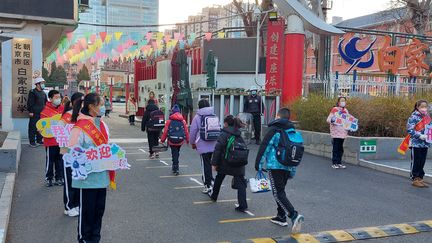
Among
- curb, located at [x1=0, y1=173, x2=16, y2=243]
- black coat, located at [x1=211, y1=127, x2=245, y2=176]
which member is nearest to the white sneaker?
curb, located at [x1=0, y1=173, x2=16, y2=243]

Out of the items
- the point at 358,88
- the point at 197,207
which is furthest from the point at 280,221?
the point at 358,88

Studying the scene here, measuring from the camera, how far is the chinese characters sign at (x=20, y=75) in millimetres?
13737

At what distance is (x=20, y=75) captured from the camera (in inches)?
544

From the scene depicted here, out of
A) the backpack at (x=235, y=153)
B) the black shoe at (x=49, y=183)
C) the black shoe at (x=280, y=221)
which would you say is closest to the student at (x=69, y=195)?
the black shoe at (x=49, y=183)

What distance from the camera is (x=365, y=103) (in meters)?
12.1

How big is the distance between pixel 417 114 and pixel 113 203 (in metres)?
5.97

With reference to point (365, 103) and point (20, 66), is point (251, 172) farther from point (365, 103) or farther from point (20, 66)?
point (20, 66)

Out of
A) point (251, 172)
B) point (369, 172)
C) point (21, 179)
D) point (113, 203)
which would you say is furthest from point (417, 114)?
point (21, 179)

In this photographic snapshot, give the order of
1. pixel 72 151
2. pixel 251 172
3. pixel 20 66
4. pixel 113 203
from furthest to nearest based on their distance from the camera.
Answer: pixel 20 66 → pixel 251 172 → pixel 113 203 → pixel 72 151

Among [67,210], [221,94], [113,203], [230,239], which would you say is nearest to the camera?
[230,239]

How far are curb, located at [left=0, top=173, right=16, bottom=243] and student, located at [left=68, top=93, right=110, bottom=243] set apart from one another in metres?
0.97

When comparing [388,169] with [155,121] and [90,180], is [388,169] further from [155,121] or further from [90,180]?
[90,180]

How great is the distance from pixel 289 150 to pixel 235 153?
105 centimetres

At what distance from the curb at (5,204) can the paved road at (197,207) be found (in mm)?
218
